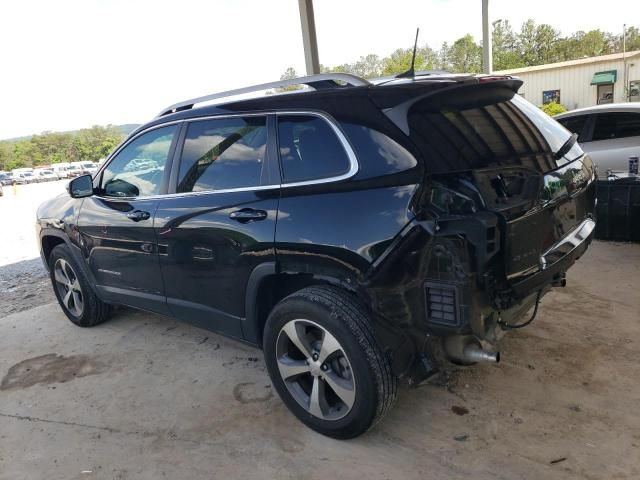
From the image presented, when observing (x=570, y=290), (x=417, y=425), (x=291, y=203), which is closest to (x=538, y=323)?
(x=570, y=290)

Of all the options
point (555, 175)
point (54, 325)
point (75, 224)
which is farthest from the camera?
point (54, 325)

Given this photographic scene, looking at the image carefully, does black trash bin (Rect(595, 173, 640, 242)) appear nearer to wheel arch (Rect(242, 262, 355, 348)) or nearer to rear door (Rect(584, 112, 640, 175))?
rear door (Rect(584, 112, 640, 175))

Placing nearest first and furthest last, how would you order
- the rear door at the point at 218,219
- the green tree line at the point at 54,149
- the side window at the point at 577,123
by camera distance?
1. the rear door at the point at 218,219
2. the side window at the point at 577,123
3. the green tree line at the point at 54,149

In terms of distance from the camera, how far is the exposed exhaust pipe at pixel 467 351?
2375mm

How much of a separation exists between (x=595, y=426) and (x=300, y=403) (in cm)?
158

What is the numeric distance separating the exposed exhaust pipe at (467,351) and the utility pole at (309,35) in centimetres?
810

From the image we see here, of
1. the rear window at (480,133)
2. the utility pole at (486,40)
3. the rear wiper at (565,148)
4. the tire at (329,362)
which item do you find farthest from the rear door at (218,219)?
the utility pole at (486,40)

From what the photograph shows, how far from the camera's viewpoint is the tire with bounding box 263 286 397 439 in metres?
2.44

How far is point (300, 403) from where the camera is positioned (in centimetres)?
279

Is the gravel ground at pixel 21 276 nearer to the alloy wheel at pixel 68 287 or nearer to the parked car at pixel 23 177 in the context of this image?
the alloy wheel at pixel 68 287

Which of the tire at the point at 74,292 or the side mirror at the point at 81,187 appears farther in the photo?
the tire at the point at 74,292

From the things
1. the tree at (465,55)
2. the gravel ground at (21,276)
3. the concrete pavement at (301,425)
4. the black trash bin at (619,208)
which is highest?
the tree at (465,55)

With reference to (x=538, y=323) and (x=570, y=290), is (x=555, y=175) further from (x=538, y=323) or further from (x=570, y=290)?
(x=570, y=290)

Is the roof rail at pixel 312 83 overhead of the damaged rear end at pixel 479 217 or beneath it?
overhead
